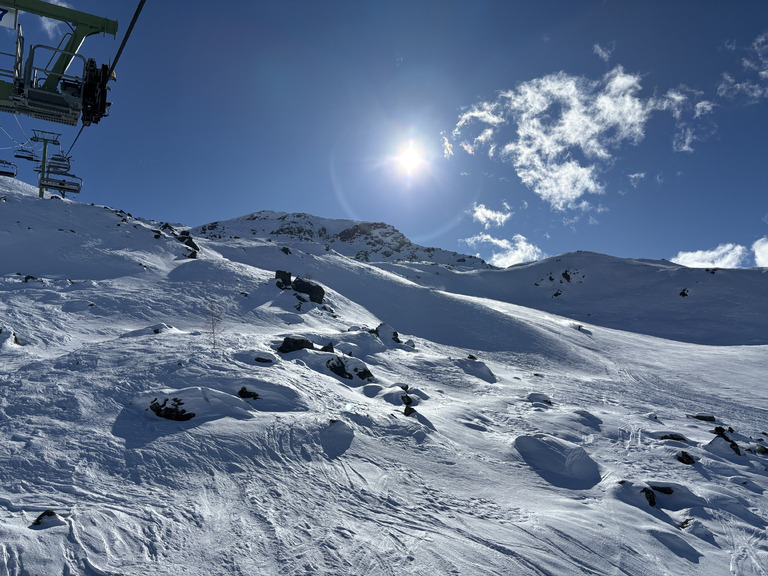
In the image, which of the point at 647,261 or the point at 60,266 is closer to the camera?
the point at 60,266

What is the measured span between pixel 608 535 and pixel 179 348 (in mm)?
9759

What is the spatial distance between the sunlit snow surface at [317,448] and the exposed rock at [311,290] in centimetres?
190

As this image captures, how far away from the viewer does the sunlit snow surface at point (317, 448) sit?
15.6 feet

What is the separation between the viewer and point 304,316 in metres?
19.2

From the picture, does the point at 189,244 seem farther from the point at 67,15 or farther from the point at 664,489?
the point at 664,489

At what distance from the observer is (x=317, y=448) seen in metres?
7.07

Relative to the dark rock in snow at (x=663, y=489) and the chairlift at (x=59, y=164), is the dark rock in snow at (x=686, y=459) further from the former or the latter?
the chairlift at (x=59, y=164)

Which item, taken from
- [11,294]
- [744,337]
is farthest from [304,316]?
[744,337]

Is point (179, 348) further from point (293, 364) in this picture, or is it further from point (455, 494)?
point (455, 494)

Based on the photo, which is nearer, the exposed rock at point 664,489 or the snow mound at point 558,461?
the exposed rock at point 664,489

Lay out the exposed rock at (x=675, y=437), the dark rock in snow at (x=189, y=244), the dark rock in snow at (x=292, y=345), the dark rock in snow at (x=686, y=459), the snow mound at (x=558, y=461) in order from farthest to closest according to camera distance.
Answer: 1. the dark rock in snow at (x=189, y=244)
2. the dark rock in snow at (x=292, y=345)
3. the exposed rock at (x=675, y=437)
4. the dark rock in snow at (x=686, y=459)
5. the snow mound at (x=558, y=461)

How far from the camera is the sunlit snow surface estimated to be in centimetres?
474

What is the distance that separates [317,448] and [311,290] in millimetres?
15840

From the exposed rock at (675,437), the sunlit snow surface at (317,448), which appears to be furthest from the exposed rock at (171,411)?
the exposed rock at (675,437)
